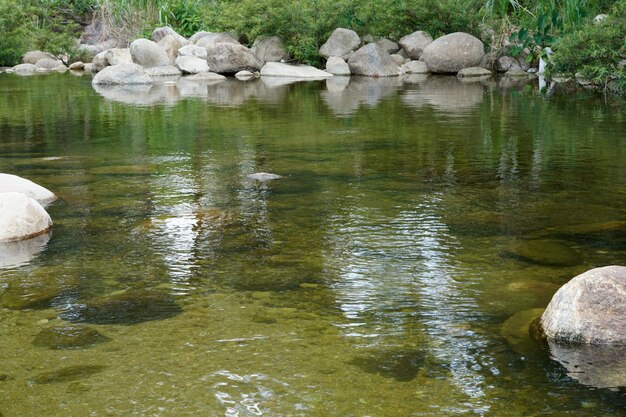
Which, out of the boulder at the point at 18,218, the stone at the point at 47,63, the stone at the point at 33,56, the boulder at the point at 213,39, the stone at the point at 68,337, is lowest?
the stone at the point at 68,337

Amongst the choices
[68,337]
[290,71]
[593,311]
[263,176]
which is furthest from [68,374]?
[290,71]

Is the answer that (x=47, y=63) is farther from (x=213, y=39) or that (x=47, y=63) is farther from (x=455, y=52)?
(x=455, y=52)

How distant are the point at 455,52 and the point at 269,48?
6638 mm

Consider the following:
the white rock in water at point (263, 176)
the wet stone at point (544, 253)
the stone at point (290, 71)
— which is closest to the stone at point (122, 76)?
the stone at point (290, 71)

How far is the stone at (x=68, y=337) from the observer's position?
4910 millimetres

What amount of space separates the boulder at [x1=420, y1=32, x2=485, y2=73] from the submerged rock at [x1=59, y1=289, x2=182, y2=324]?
23.7 meters

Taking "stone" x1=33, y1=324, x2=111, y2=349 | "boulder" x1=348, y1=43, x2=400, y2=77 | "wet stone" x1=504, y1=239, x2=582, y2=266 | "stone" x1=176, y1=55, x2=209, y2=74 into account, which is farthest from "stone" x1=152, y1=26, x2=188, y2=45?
"stone" x1=33, y1=324, x2=111, y2=349

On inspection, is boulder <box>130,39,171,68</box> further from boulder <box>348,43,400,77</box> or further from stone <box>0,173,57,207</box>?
stone <box>0,173,57,207</box>

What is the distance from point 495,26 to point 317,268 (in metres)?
23.8

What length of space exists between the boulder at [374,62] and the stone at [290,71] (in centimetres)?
107

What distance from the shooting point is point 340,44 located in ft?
98.5

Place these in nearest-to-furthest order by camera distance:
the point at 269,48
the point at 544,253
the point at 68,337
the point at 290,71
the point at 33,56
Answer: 1. the point at 68,337
2. the point at 544,253
3. the point at 290,71
4. the point at 269,48
5. the point at 33,56

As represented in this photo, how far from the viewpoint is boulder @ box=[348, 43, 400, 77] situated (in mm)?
27969

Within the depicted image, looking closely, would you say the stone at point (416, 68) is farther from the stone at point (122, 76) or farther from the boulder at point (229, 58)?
the stone at point (122, 76)
